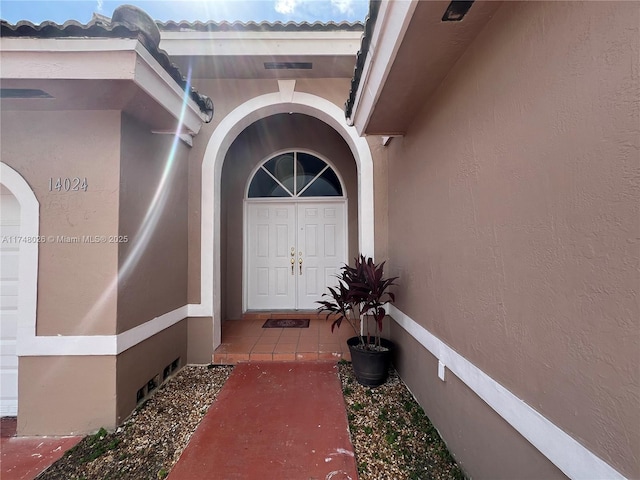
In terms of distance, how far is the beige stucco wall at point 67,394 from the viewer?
2.52 m

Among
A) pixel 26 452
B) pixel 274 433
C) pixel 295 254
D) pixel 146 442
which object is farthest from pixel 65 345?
pixel 295 254

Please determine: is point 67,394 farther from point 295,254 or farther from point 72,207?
point 295,254

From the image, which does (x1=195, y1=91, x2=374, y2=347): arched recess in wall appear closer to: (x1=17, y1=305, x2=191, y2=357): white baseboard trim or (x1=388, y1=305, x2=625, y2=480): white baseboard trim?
(x1=17, y1=305, x2=191, y2=357): white baseboard trim

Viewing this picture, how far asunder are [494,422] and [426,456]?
2.70 feet

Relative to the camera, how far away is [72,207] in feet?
8.55

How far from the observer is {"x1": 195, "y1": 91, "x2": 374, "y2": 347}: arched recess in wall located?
12.6ft

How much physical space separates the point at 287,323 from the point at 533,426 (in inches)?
158

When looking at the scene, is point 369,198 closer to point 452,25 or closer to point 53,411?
point 452,25

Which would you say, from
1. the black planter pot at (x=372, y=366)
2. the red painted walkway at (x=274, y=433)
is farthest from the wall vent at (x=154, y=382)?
the black planter pot at (x=372, y=366)

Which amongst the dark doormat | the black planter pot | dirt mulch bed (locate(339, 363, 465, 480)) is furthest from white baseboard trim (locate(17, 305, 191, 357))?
the dark doormat

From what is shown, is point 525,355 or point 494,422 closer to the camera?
point 525,355

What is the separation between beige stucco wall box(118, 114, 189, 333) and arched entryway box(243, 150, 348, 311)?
Answer: 1865 mm

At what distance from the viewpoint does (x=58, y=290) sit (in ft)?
8.45

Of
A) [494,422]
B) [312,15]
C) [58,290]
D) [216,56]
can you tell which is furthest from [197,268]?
[312,15]
